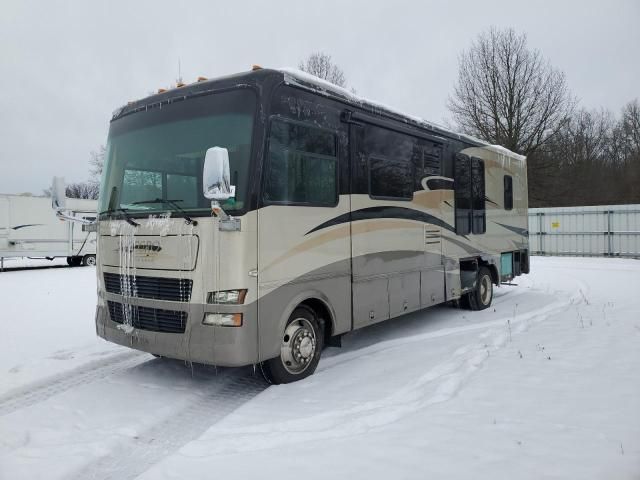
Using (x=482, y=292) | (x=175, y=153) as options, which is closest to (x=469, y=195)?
(x=482, y=292)

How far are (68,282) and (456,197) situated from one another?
11.5 m

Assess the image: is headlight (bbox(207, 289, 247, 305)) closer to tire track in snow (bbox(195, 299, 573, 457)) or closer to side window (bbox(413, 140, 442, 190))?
tire track in snow (bbox(195, 299, 573, 457))

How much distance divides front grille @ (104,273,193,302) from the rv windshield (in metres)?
0.66

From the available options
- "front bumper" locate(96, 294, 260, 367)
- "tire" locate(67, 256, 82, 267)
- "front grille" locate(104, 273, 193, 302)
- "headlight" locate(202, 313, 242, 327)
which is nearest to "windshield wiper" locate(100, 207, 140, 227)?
"front grille" locate(104, 273, 193, 302)

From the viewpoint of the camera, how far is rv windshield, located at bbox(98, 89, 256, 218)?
4609 mm

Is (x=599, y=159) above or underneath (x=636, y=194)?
above

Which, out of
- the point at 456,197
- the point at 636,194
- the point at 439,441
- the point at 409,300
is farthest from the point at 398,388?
the point at 636,194

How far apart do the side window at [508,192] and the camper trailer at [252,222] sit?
14.8ft

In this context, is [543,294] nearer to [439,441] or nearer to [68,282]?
[439,441]

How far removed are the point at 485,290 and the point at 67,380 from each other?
7.22 m

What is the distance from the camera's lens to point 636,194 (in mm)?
31797

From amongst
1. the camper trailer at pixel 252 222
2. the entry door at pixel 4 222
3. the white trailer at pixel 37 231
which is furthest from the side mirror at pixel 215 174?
the entry door at pixel 4 222

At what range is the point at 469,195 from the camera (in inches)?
343

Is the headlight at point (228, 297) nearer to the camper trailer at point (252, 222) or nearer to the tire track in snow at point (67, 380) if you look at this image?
the camper trailer at point (252, 222)
